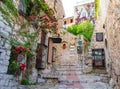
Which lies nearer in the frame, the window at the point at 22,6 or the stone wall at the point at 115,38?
the stone wall at the point at 115,38

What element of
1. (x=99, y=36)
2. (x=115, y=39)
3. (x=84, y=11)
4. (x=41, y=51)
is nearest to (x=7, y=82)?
(x=41, y=51)

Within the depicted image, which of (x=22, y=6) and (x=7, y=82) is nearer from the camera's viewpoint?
(x=7, y=82)

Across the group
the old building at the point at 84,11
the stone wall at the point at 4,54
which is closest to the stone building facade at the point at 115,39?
the stone wall at the point at 4,54

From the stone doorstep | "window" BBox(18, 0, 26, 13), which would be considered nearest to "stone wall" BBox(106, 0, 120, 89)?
the stone doorstep

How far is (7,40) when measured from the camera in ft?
15.7

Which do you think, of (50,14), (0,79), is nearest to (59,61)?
(50,14)

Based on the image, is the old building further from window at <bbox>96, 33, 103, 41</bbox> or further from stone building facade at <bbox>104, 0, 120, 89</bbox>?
stone building facade at <bbox>104, 0, 120, 89</bbox>

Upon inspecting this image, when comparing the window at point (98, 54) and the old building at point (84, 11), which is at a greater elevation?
the old building at point (84, 11)

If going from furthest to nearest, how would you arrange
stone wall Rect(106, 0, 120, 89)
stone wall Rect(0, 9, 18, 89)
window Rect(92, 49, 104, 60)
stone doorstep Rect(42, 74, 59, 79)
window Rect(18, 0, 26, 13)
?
window Rect(92, 49, 104, 60) < stone doorstep Rect(42, 74, 59, 79) < window Rect(18, 0, 26, 13) < stone wall Rect(0, 9, 18, 89) < stone wall Rect(106, 0, 120, 89)

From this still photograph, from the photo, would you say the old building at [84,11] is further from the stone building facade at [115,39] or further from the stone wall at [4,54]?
the stone wall at [4,54]

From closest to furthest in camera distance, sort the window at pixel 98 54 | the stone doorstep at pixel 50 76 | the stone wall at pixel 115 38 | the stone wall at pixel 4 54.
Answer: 1. the stone wall at pixel 115 38
2. the stone wall at pixel 4 54
3. the stone doorstep at pixel 50 76
4. the window at pixel 98 54

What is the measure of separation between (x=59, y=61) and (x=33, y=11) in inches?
227

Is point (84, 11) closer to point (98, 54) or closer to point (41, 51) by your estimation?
point (98, 54)

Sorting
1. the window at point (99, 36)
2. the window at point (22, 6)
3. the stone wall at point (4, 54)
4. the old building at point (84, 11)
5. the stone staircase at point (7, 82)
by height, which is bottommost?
the stone staircase at point (7, 82)
